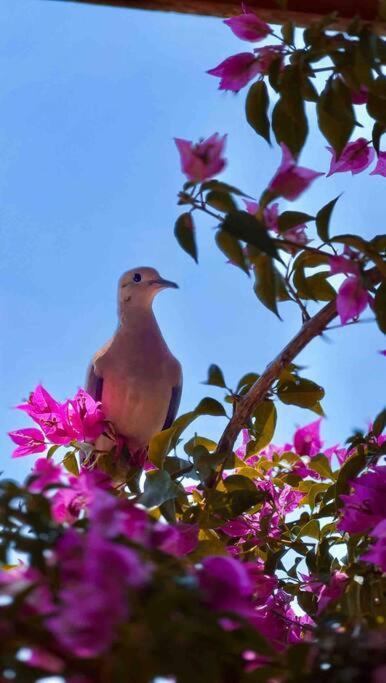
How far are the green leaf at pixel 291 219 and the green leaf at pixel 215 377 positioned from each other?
0.26 m

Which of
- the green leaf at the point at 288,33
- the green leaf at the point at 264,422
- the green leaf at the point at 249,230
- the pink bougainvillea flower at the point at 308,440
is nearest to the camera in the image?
the green leaf at the point at 249,230

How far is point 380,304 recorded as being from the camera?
0.95m

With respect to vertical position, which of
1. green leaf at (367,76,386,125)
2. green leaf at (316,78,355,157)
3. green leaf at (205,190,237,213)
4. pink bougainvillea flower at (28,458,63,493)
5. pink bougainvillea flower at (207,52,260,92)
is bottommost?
pink bougainvillea flower at (28,458,63,493)

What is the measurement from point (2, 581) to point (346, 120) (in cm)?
63

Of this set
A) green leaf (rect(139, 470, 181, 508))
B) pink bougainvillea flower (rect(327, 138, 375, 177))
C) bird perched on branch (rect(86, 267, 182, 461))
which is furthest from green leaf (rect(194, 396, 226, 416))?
bird perched on branch (rect(86, 267, 182, 461))

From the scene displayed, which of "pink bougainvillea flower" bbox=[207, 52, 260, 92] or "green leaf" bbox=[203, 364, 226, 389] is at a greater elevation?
"pink bougainvillea flower" bbox=[207, 52, 260, 92]

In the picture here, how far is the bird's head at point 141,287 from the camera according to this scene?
189 cm

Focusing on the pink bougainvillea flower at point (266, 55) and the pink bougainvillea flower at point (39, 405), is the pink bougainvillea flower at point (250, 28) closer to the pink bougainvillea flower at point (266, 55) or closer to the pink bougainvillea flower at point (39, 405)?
the pink bougainvillea flower at point (266, 55)

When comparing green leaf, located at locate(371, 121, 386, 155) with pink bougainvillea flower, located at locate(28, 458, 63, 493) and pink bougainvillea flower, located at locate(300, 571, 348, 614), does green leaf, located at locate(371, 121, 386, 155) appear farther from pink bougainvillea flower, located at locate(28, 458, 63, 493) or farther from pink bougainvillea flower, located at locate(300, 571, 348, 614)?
pink bougainvillea flower, located at locate(28, 458, 63, 493)

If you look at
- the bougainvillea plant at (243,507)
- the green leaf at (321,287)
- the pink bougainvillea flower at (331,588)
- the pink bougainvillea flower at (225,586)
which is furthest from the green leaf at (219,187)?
the pink bougainvillea flower at (331,588)

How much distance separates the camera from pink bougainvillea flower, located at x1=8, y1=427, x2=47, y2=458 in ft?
4.48

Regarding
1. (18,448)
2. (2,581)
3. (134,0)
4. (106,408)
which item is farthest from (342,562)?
(134,0)

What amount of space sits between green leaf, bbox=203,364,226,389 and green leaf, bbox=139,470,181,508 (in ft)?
0.43

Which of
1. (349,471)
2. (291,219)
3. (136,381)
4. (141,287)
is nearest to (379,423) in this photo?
(349,471)
